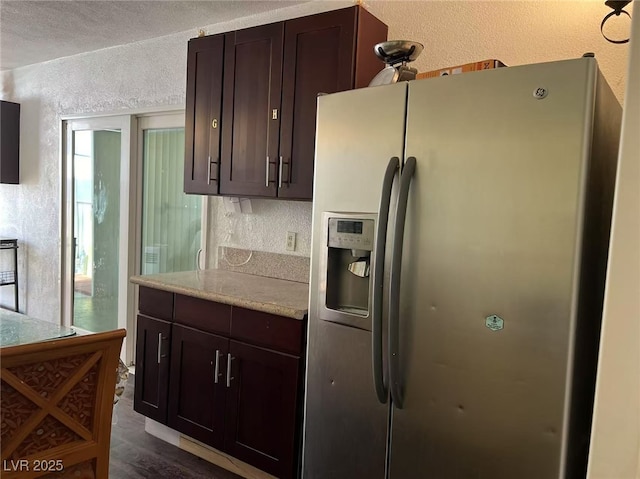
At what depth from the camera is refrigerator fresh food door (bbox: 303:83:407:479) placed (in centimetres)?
168

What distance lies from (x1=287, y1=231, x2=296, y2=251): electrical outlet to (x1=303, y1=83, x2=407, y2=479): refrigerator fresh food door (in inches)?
40.5

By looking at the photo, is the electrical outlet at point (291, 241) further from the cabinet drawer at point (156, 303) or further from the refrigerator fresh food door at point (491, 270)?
the refrigerator fresh food door at point (491, 270)

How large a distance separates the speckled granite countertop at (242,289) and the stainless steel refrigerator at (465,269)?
14.4 inches

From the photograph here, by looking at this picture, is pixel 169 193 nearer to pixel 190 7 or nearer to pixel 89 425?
pixel 190 7

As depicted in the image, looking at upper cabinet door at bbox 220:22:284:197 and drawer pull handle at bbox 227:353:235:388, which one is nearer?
drawer pull handle at bbox 227:353:235:388

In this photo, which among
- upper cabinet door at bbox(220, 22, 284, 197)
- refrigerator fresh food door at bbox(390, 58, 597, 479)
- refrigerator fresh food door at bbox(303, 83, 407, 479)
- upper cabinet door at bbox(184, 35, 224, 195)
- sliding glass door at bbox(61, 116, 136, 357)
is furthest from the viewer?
A: sliding glass door at bbox(61, 116, 136, 357)

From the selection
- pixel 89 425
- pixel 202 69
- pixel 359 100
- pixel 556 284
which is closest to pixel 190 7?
pixel 202 69

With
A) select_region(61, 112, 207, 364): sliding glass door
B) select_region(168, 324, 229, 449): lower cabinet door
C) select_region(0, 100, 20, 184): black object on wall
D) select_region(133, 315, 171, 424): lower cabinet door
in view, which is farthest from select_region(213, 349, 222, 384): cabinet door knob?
select_region(0, 100, 20, 184): black object on wall

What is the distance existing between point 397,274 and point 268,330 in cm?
81

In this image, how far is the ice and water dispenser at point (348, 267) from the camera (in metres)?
1.71

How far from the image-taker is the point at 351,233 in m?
1.74

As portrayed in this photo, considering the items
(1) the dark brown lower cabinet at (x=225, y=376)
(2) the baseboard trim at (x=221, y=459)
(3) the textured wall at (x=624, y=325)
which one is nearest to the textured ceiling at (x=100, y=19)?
(1) the dark brown lower cabinet at (x=225, y=376)

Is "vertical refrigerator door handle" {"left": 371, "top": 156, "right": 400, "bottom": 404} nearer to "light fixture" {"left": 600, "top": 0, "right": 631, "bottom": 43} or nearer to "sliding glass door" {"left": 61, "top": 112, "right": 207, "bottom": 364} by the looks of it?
"light fixture" {"left": 600, "top": 0, "right": 631, "bottom": 43}

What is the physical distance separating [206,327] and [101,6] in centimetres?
207
